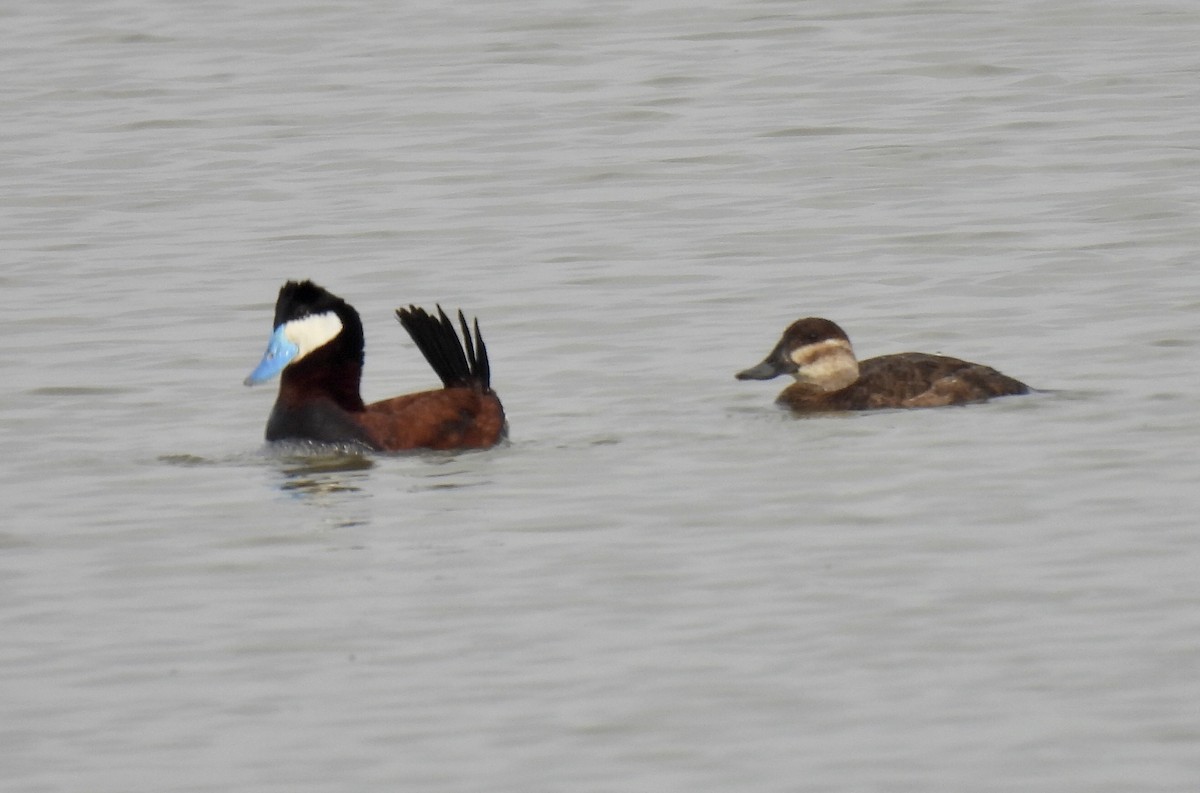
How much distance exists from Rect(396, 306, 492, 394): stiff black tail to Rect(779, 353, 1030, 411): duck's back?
149 centimetres

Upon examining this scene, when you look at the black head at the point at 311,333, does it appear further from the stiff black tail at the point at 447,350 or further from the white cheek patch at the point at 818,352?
the white cheek patch at the point at 818,352

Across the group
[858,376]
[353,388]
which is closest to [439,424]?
[353,388]

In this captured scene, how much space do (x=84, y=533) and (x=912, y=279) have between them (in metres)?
6.23

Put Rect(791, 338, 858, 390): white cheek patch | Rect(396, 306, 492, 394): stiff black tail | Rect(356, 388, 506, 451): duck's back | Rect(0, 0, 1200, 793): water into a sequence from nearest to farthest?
1. Rect(0, 0, 1200, 793): water
2. Rect(356, 388, 506, 451): duck's back
3. Rect(396, 306, 492, 394): stiff black tail
4. Rect(791, 338, 858, 390): white cheek patch

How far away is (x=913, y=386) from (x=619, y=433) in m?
1.40

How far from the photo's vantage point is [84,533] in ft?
29.6

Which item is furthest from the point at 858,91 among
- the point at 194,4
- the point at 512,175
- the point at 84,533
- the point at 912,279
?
the point at 84,533

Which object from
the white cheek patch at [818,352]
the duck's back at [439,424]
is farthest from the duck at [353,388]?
the white cheek patch at [818,352]

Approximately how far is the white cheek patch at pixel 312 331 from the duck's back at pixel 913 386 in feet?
7.01

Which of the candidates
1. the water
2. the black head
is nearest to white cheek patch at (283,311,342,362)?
the black head

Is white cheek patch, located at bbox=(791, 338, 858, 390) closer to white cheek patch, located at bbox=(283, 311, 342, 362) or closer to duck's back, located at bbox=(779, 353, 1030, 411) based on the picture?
duck's back, located at bbox=(779, 353, 1030, 411)

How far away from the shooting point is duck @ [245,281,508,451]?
34.3 ft

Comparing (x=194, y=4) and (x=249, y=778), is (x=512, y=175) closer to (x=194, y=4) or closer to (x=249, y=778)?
(x=194, y=4)

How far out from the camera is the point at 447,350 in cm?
1098
